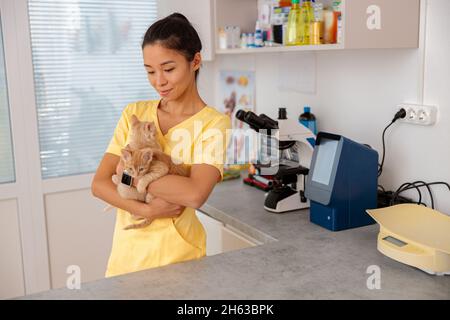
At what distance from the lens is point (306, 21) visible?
227cm

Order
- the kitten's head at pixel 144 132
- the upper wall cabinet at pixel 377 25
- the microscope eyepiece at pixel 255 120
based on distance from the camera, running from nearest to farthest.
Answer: the kitten's head at pixel 144 132
the upper wall cabinet at pixel 377 25
the microscope eyepiece at pixel 255 120

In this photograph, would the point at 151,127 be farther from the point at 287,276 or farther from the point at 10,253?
the point at 10,253

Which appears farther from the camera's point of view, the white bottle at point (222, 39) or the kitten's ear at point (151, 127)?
the white bottle at point (222, 39)

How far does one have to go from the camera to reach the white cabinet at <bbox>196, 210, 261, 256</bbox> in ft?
7.29

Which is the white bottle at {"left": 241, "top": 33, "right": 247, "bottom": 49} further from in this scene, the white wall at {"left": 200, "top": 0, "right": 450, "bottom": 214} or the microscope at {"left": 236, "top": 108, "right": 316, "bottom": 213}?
the microscope at {"left": 236, "top": 108, "right": 316, "bottom": 213}

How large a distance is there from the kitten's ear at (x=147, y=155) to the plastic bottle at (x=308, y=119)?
1180mm

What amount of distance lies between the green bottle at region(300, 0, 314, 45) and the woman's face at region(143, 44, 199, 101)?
2.47ft

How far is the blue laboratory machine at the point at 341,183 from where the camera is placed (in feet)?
6.48

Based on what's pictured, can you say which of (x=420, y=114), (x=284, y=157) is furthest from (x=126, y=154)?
(x=420, y=114)

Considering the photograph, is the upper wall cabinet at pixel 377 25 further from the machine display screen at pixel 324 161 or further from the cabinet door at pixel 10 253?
the cabinet door at pixel 10 253

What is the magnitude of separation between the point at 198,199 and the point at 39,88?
1816mm
